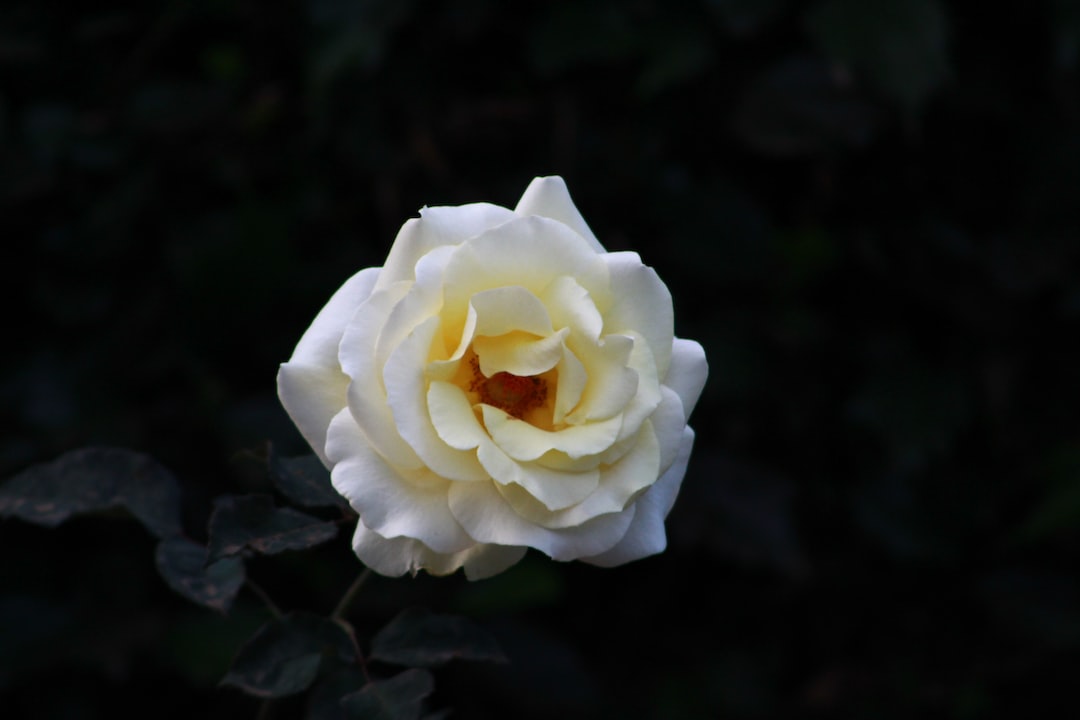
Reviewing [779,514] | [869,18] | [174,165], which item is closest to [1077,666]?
[779,514]

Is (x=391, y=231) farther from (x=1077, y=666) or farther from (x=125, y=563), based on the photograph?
(x=1077, y=666)

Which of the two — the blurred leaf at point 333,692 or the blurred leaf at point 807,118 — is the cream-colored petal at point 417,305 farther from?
the blurred leaf at point 807,118

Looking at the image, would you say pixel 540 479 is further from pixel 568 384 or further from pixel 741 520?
pixel 741 520

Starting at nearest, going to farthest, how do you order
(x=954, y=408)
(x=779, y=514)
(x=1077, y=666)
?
(x=779, y=514), (x=954, y=408), (x=1077, y=666)

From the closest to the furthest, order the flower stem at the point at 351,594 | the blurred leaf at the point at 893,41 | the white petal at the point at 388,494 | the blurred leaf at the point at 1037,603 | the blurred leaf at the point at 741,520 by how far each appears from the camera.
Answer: the white petal at the point at 388,494 < the flower stem at the point at 351,594 < the blurred leaf at the point at 893,41 < the blurred leaf at the point at 741,520 < the blurred leaf at the point at 1037,603

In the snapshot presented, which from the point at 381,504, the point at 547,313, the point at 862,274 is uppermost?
the point at 862,274

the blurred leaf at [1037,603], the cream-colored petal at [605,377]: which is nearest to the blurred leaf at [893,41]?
the blurred leaf at [1037,603]

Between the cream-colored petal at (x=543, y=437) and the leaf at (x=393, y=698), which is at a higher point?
the cream-colored petal at (x=543, y=437)
